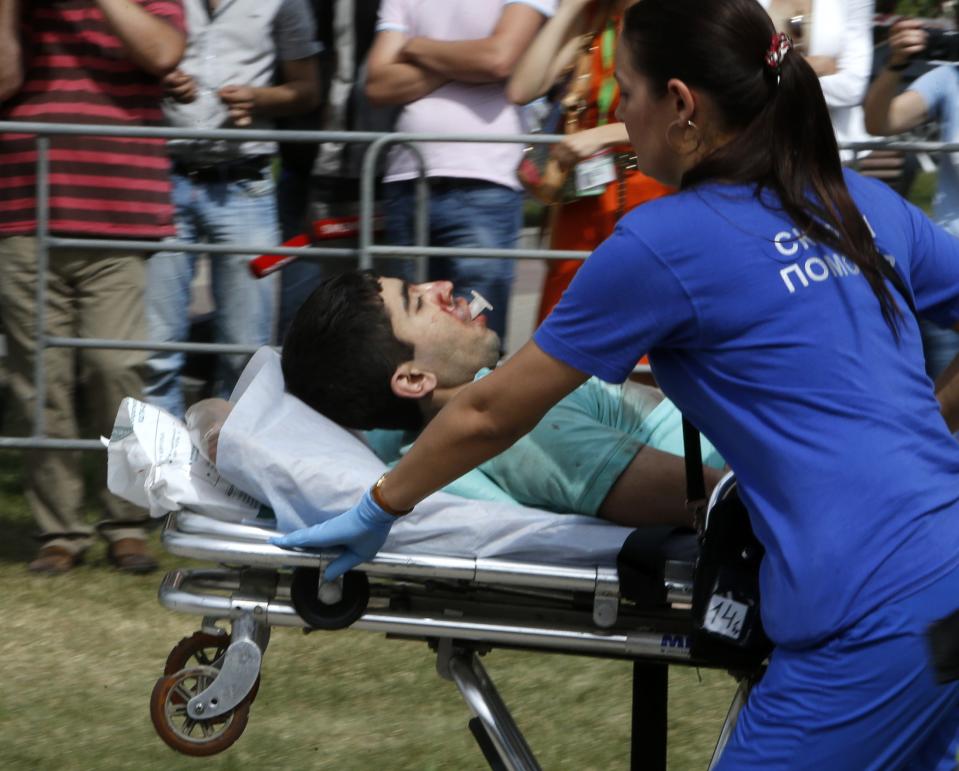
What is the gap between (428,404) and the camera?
10.7ft

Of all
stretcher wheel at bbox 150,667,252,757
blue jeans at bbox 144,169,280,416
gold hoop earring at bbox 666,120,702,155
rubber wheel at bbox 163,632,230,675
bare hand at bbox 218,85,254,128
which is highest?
gold hoop earring at bbox 666,120,702,155

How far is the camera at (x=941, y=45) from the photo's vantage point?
16.5 ft

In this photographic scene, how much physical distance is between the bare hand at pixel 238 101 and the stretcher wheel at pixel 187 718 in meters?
3.15

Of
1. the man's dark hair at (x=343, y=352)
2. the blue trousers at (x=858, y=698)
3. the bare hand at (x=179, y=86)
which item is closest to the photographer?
the blue trousers at (x=858, y=698)

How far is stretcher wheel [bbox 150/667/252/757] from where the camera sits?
281 centimetres

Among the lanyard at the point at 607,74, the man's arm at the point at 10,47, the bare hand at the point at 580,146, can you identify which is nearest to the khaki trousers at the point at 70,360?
the man's arm at the point at 10,47

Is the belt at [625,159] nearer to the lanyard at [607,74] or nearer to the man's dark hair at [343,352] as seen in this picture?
the lanyard at [607,74]

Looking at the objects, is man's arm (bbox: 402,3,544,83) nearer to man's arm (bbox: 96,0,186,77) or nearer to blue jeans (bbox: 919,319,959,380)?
man's arm (bbox: 96,0,186,77)

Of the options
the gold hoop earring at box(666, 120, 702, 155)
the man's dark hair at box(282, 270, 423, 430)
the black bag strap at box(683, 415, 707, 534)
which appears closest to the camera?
the gold hoop earring at box(666, 120, 702, 155)

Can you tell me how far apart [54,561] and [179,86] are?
1.59 metres

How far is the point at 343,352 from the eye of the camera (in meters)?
3.18

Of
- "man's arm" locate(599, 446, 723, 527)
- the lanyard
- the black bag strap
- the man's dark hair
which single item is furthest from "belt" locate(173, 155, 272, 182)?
the black bag strap

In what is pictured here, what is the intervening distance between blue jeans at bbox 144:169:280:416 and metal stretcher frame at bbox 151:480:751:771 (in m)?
2.73

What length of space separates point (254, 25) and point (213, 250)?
869 millimetres
